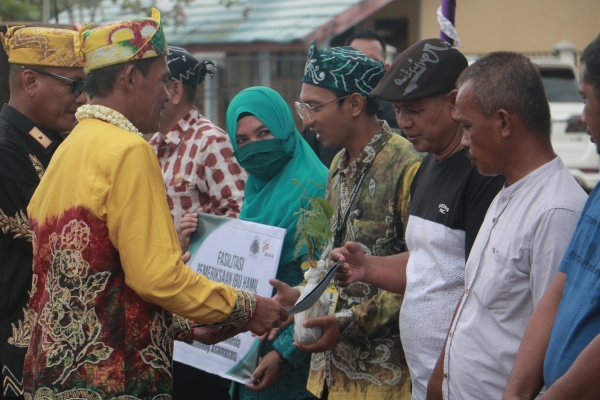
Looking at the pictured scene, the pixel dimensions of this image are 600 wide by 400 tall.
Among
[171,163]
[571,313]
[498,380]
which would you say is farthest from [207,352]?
[571,313]

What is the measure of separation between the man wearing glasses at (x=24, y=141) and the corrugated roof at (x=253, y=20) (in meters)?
8.53

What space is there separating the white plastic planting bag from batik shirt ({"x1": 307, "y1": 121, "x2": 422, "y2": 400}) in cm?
9

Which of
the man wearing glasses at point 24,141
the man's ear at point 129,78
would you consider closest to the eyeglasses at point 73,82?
the man wearing glasses at point 24,141

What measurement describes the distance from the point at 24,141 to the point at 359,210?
1.71 m

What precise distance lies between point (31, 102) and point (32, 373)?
160 centimetres

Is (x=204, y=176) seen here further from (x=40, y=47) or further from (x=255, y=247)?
(x=40, y=47)

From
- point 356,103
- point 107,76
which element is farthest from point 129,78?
point 356,103

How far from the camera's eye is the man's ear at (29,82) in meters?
3.95

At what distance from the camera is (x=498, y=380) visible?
2570mm

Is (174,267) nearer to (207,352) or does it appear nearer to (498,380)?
(498,380)

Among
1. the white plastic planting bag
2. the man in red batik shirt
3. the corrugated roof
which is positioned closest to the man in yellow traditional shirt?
the white plastic planting bag

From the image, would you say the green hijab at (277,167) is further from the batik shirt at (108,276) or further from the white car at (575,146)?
the white car at (575,146)

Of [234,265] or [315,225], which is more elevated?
[315,225]

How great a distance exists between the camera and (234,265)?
405 centimetres
